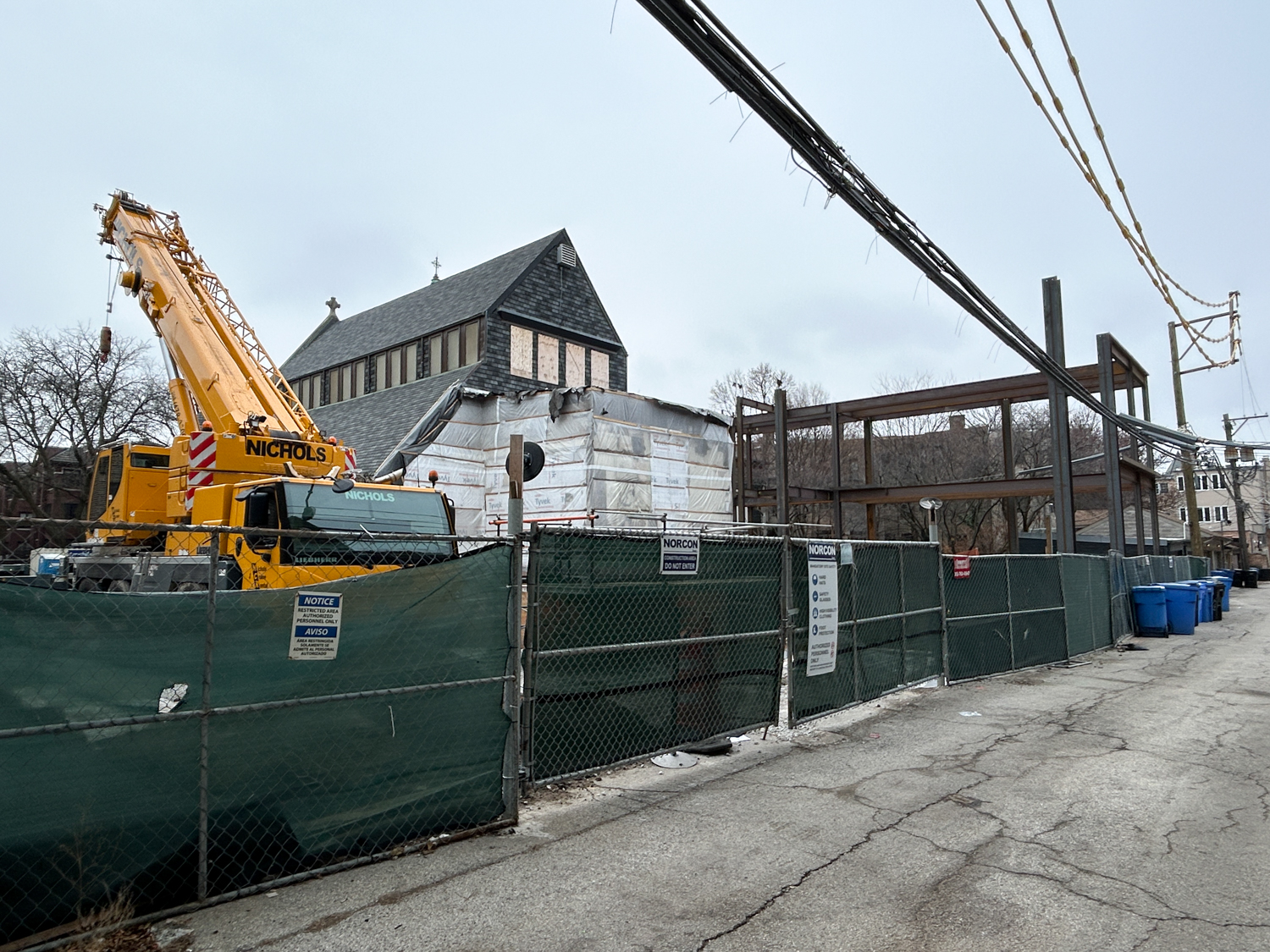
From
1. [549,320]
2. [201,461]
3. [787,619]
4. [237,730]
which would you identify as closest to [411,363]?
[549,320]

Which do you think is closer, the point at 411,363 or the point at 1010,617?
the point at 1010,617

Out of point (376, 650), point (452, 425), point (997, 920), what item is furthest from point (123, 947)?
point (452, 425)

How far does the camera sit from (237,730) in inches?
166

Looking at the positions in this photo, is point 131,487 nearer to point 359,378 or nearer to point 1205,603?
point 359,378

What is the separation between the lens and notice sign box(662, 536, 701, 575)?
22.9ft

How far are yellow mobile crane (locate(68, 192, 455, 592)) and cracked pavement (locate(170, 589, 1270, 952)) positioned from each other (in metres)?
3.60

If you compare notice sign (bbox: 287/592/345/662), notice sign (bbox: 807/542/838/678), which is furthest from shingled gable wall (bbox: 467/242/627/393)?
notice sign (bbox: 287/592/345/662)

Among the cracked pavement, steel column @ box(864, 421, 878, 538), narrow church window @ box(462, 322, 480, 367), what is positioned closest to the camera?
the cracked pavement

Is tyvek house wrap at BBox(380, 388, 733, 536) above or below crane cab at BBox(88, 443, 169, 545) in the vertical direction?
above

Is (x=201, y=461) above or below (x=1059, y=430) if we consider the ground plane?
below

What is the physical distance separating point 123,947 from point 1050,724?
8.45 m

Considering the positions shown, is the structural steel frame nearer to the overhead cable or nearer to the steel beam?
the steel beam

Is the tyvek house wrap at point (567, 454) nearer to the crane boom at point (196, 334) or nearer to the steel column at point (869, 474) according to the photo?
the crane boom at point (196, 334)

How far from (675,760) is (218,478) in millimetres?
7008
